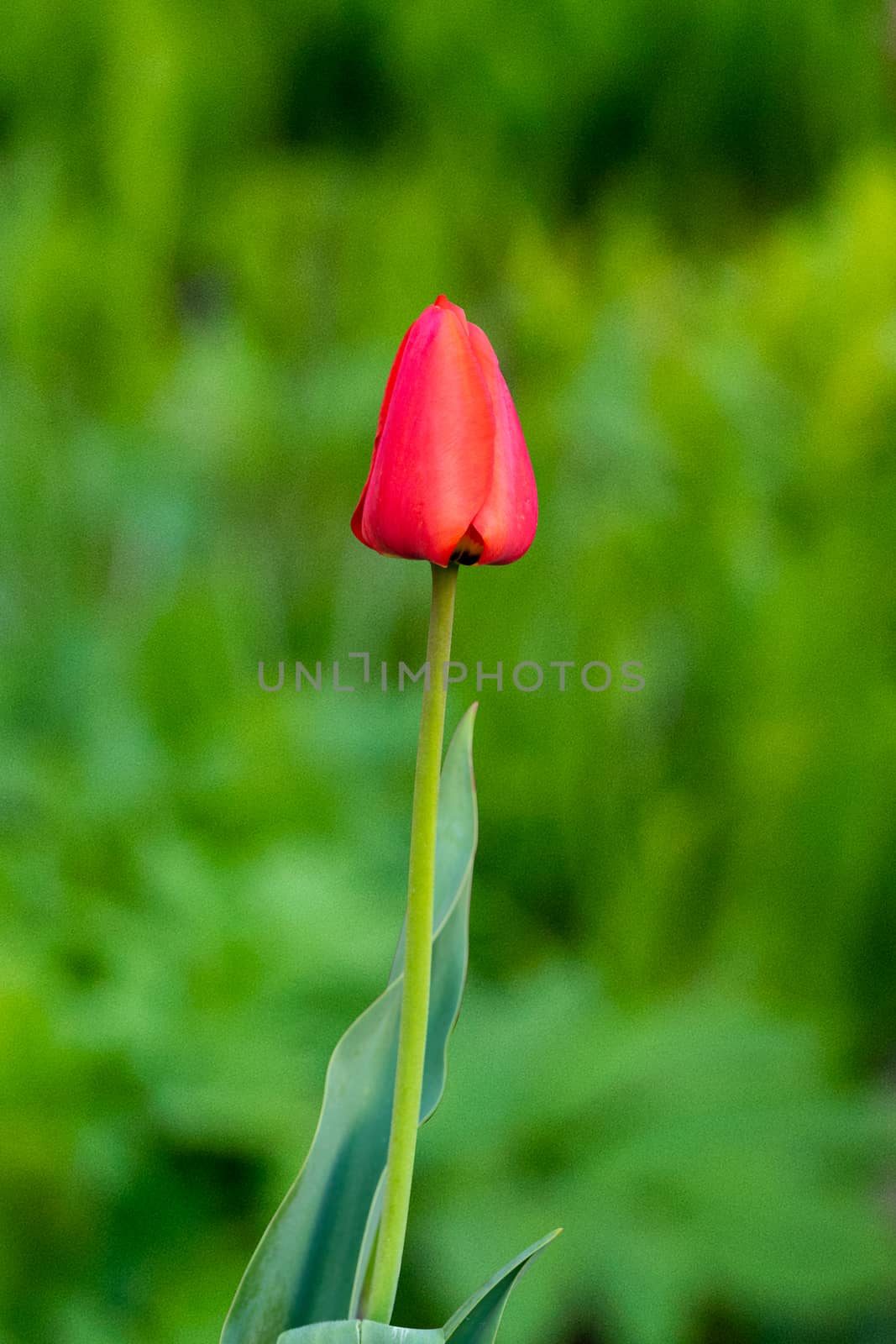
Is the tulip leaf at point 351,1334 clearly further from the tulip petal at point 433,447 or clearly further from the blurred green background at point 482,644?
the blurred green background at point 482,644

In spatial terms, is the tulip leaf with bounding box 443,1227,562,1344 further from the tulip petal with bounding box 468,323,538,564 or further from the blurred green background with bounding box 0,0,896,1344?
the blurred green background with bounding box 0,0,896,1344

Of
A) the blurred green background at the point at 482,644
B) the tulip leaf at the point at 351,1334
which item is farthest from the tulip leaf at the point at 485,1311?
the blurred green background at the point at 482,644

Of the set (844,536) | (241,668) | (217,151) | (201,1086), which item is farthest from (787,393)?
(217,151)

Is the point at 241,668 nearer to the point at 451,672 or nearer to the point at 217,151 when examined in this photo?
the point at 451,672

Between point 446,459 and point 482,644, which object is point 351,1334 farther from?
point 482,644

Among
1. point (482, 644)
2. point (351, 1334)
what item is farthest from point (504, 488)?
point (482, 644)

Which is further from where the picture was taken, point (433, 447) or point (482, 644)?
point (482, 644)
